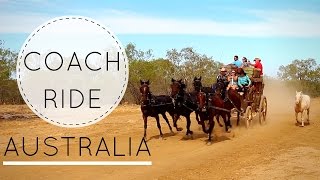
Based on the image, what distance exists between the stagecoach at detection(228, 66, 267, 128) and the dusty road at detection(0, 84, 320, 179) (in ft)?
2.12

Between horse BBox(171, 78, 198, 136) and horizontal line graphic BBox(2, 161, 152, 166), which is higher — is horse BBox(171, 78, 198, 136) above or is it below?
above

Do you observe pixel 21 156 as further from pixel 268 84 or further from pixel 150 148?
pixel 268 84

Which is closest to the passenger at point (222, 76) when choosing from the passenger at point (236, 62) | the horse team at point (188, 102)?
the horse team at point (188, 102)

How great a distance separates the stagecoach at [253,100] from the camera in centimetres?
1709

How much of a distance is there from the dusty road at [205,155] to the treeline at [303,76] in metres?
39.9

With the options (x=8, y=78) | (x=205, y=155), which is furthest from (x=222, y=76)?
(x=8, y=78)

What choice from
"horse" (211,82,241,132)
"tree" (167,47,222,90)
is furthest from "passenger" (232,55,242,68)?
"tree" (167,47,222,90)

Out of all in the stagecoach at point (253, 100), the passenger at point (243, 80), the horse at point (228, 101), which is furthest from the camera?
the passenger at point (243, 80)

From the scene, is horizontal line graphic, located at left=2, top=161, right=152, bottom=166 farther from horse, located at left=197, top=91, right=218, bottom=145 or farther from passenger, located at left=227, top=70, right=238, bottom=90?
passenger, located at left=227, top=70, right=238, bottom=90

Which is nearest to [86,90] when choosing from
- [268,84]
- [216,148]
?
[216,148]

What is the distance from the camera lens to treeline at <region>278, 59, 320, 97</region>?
183ft

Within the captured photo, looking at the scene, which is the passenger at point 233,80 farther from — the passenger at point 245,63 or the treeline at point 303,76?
the treeline at point 303,76

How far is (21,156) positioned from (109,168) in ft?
12.4

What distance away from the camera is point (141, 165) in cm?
1120
